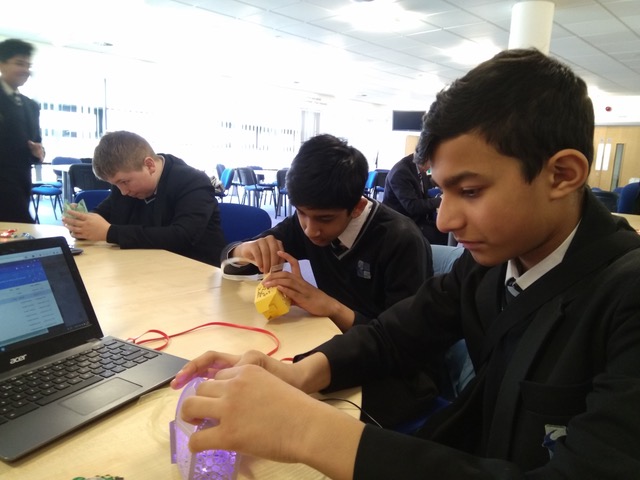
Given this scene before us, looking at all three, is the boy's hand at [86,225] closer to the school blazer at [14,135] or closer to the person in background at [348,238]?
the person in background at [348,238]

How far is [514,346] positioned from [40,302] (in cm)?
81

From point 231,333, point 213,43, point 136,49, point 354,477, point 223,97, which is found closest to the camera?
point 354,477

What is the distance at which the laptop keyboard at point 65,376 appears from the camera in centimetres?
65

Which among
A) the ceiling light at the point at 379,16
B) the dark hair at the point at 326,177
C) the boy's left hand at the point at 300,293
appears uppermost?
the ceiling light at the point at 379,16

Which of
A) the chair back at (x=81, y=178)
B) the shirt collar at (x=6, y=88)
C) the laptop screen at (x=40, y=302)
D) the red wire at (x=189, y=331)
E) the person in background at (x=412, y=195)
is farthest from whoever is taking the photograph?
the chair back at (x=81, y=178)

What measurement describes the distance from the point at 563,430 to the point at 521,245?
0.86ft

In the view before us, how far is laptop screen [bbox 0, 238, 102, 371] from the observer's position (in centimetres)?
75

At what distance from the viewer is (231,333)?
0.98m

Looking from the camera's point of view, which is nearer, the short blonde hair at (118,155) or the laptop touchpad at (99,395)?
the laptop touchpad at (99,395)

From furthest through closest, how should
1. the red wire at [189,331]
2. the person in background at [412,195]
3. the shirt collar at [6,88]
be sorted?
the person in background at [412,195] → the shirt collar at [6,88] → the red wire at [189,331]

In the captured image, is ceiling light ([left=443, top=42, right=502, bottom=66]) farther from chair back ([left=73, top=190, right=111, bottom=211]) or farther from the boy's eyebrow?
the boy's eyebrow

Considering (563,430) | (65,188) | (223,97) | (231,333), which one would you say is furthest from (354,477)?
(223,97)

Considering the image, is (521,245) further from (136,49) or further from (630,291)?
(136,49)

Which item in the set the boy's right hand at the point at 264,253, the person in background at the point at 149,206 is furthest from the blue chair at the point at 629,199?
the boy's right hand at the point at 264,253
